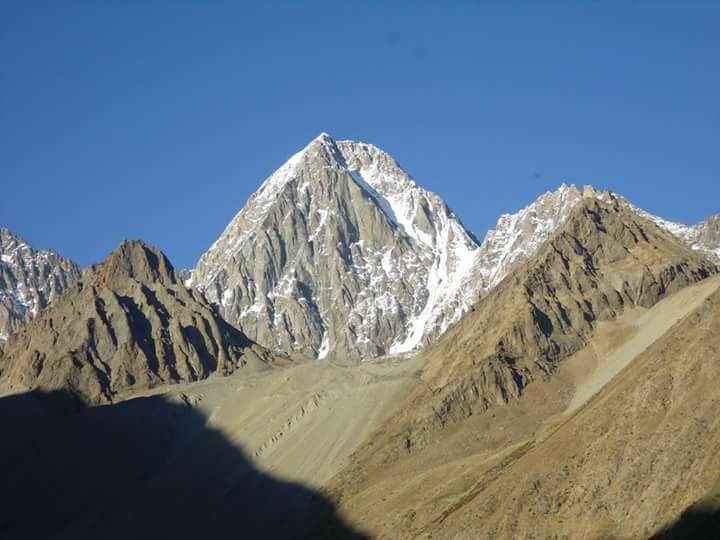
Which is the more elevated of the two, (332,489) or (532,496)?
(332,489)

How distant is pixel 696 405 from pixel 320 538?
57.4m

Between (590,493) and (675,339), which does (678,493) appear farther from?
(675,339)

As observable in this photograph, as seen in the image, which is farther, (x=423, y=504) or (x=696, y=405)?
(x=423, y=504)

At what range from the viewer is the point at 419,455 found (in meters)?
199

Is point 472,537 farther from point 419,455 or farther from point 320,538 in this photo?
point 419,455

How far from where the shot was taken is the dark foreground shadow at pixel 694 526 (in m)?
115

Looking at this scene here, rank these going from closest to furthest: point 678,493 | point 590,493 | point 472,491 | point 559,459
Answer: point 678,493
point 590,493
point 559,459
point 472,491

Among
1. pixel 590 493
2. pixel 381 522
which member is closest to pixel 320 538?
pixel 381 522

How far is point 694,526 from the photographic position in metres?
117

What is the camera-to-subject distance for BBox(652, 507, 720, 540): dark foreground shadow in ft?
376

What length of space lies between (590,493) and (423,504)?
33.4 metres

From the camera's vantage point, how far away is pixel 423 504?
17262cm

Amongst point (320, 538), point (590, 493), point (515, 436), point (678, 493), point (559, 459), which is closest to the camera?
point (678, 493)

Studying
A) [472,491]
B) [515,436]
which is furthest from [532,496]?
[515,436]
